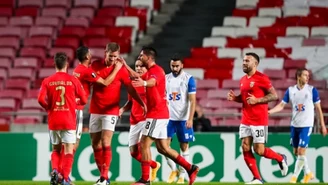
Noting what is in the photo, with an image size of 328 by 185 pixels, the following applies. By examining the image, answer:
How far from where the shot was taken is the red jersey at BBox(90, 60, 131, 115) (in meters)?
18.0

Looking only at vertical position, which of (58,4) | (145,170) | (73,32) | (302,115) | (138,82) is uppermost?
(58,4)

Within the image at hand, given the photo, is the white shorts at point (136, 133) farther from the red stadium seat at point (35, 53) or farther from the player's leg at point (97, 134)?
the red stadium seat at point (35, 53)

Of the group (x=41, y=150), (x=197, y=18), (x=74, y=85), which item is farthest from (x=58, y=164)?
(x=197, y=18)

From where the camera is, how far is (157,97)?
17.3 metres

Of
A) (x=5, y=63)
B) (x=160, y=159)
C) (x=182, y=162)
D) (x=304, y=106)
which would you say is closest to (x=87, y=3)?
(x=5, y=63)

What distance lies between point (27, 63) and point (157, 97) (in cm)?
1262

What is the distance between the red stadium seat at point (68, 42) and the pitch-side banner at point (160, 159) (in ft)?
21.0

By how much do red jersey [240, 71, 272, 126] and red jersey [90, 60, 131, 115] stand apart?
Answer: 219 centimetres

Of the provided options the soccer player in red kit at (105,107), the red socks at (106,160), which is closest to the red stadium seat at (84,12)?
the soccer player in red kit at (105,107)

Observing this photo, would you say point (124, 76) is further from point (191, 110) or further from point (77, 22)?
point (77, 22)

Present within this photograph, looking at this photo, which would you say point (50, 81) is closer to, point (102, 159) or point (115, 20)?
point (102, 159)

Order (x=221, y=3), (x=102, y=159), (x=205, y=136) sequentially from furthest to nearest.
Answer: (x=221, y=3), (x=205, y=136), (x=102, y=159)

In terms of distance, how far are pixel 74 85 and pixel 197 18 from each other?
15454 millimetres

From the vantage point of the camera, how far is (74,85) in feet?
54.5
